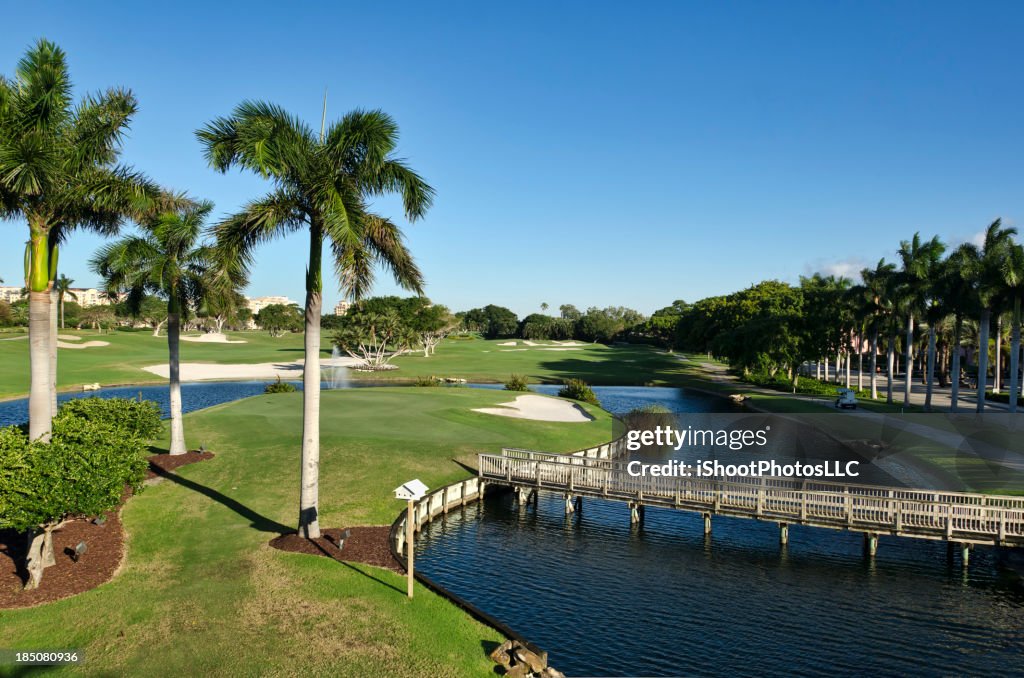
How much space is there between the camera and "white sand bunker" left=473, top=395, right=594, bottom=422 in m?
51.4

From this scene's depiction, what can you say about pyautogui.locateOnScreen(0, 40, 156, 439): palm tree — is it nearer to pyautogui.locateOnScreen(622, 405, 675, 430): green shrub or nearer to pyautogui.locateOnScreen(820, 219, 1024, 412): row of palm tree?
pyautogui.locateOnScreen(622, 405, 675, 430): green shrub

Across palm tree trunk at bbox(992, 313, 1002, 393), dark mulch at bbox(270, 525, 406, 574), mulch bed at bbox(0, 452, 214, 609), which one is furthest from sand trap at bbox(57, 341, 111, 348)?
palm tree trunk at bbox(992, 313, 1002, 393)

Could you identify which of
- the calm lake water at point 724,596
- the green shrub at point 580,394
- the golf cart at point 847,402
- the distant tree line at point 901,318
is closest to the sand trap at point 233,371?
the green shrub at point 580,394

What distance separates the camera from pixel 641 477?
2973 cm

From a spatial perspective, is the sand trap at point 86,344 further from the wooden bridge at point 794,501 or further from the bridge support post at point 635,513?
the bridge support post at point 635,513

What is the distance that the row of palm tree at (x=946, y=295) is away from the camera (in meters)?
51.5

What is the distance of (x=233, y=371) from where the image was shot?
9200cm

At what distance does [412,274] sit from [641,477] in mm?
14949

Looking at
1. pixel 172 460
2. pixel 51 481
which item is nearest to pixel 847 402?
pixel 172 460

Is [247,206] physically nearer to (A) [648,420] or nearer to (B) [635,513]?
(B) [635,513]

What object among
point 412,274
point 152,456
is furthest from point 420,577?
point 152,456

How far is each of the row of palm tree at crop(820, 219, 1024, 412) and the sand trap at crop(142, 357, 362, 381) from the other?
239 feet

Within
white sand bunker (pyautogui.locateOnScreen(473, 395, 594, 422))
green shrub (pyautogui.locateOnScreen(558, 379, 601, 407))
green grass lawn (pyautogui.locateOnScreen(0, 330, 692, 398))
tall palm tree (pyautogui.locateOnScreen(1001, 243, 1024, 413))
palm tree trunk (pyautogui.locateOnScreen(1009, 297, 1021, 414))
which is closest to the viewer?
tall palm tree (pyautogui.locateOnScreen(1001, 243, 1024, 413))

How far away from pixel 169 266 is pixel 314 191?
14.2m
